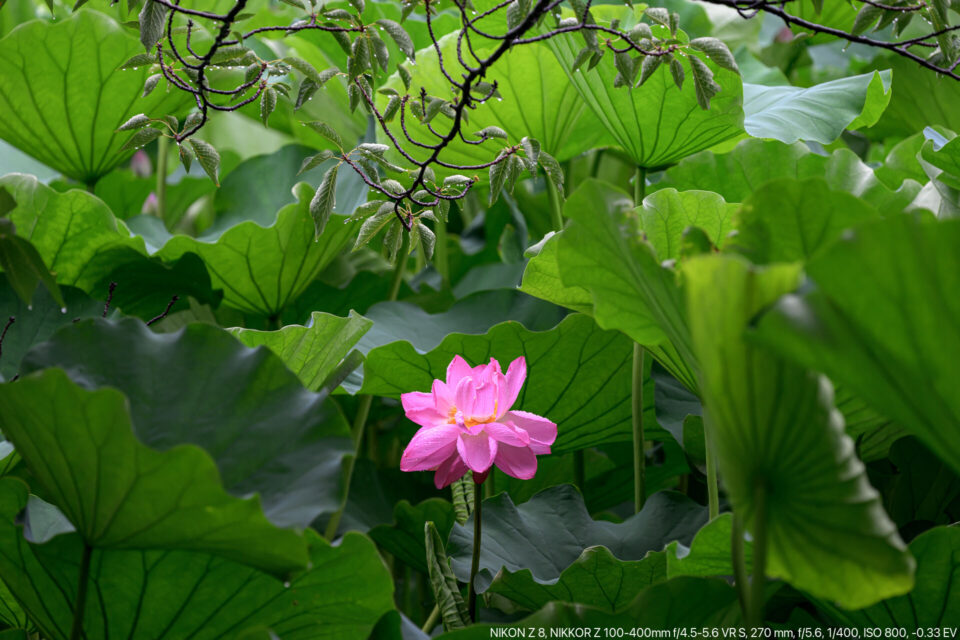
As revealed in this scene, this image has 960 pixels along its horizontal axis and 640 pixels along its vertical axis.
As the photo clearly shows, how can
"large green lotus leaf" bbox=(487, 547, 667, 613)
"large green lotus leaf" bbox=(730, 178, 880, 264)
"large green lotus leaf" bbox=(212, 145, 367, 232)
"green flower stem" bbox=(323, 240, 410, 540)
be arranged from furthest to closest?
"large green lotus leaf" bbox=(212, 145, 367, 232) < "green flower stem" bbox=(323, 240, 410, 540) < "large green lotus leaf" bbox=(487, 547, 667, 613) < "large green lotus leaf" bbox=(730, 178, 880, 264)

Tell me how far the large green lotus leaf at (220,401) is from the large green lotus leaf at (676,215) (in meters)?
0.29

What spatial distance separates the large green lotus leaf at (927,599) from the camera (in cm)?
50

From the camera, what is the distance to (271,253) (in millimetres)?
873

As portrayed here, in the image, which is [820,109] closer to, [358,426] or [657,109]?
[657,109]

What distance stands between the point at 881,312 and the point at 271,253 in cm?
67

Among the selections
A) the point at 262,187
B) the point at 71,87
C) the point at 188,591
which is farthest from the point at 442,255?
the point at 188,591

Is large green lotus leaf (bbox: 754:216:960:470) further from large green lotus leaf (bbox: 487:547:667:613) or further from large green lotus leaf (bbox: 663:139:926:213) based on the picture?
large green lotus leaf (bbox: 663:139:926:213)

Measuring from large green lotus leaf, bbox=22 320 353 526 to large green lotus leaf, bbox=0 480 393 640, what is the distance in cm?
5

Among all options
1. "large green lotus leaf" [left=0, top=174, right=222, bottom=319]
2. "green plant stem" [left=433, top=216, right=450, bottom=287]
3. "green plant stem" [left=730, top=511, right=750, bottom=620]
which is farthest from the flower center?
"green plant stem" [left=433, top=216, right=450, bottom=287]

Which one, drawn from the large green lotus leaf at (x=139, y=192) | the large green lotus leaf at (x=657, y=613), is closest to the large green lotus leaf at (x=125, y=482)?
the large green lotus leaf at (x=657, y=613)

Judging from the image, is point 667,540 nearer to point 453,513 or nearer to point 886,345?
point 453,513

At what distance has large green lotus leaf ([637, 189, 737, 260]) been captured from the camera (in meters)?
0.61

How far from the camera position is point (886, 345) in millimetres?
352

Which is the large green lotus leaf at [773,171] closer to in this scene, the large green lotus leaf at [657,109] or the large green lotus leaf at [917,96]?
the large green lotus leaf at [657,109]
